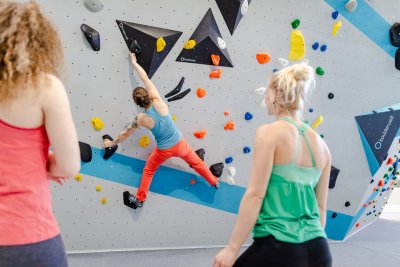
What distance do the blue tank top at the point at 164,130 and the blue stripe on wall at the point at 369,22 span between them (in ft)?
5.78

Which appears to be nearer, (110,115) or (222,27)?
(110,115)

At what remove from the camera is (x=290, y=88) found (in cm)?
129

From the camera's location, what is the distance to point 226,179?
10.9ft

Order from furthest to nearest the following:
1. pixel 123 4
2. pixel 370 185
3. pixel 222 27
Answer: pixel 370 185, pixel 222 27, pixel 123 4

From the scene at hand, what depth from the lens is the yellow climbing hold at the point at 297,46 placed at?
3207 millimetres

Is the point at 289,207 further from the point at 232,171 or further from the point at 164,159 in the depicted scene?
the point at 232,171

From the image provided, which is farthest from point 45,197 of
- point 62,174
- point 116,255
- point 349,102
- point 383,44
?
point 383,44

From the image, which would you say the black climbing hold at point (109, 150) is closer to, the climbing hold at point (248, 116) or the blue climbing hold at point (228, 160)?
the blue climbing hold at point (228, 160)

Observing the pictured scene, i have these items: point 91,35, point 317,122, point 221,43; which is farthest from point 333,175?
point 91,35

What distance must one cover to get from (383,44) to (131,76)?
7.86ft

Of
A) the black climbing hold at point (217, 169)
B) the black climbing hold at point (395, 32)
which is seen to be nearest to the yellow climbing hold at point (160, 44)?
the black climbing hold at point (217, 169)

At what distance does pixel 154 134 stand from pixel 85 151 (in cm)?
51

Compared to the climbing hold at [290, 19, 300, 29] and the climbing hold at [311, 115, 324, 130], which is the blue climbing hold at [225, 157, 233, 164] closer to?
the climbing hold at [311, 115, 324, 130]

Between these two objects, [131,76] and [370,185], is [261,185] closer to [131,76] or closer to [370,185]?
[131,76]
